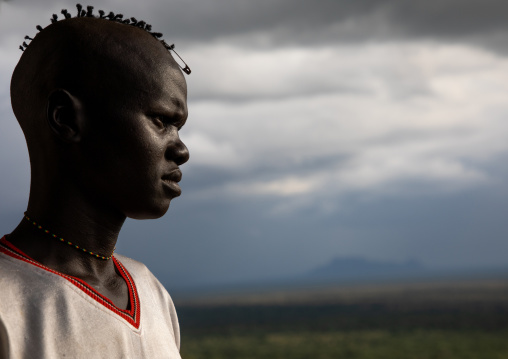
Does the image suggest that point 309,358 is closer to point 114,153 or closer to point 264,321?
point 264,321

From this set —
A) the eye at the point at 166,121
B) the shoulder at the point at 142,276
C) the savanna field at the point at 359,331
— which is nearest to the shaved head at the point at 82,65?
the eye at the point at 166,121

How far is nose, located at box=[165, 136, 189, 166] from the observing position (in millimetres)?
2615

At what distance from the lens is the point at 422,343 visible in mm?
47031

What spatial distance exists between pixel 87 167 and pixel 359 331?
5691 cm

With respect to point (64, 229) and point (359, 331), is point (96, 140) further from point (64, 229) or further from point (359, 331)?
point (359, 331)

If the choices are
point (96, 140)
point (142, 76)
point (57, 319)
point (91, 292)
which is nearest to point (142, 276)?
point (91, 292)

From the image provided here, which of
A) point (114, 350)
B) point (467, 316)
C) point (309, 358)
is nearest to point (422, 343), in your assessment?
point (309, 358)

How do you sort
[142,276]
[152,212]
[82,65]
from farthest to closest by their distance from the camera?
[142,276] → [152,212] → [82,65]

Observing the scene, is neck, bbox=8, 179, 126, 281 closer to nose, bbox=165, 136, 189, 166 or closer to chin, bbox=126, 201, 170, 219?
chin, bbox=126, 201, 170, 219

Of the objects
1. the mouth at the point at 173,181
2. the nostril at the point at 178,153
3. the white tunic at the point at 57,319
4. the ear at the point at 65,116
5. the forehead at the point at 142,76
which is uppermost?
the forehead at the point at 142,76

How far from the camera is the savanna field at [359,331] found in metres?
42.7

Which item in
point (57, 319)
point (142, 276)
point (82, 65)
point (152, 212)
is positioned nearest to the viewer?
point (57, 319)

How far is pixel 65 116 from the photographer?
2.50m

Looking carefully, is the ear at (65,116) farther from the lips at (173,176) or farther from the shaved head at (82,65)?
the lips at (173,176)
